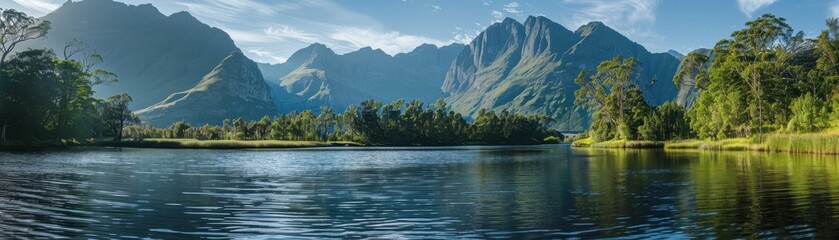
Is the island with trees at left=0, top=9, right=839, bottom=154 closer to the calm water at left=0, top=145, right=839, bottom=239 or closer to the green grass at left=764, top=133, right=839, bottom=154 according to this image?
the green grass at left=764, top=133, right=839, bottom=154

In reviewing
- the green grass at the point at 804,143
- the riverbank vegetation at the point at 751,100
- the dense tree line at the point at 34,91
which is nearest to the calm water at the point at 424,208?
the green grass at the point at 804,143

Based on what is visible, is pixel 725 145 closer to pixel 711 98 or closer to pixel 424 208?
pixel 711 98

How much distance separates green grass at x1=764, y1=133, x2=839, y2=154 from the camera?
7719cm

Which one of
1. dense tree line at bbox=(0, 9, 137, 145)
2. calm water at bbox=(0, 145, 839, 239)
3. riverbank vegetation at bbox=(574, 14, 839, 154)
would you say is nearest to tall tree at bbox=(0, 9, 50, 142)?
dense tree line at bbox=(0, 9, 137, 145)

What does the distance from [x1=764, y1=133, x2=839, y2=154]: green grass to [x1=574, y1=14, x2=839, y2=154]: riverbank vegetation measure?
21 centimetres

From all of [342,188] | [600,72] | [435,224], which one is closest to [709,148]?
[600,72]

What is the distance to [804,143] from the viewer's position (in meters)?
83.9

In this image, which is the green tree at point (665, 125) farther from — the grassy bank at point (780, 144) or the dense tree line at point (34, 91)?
the dense tree line at point (34, 91)

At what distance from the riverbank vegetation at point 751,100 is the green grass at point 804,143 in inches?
8.3

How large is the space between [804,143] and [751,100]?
44951 millimetres

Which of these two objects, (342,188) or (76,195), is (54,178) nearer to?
(76,195)

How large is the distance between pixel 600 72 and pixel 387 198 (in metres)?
156

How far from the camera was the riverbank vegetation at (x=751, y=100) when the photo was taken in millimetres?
102625

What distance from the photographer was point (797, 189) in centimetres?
3341
